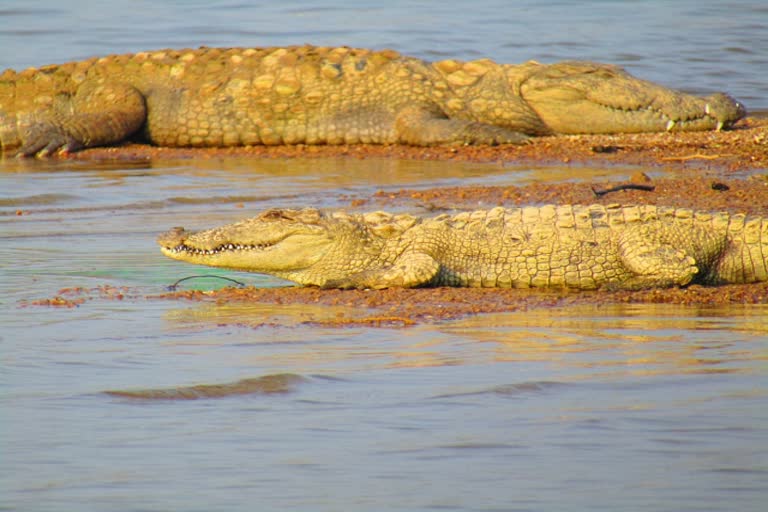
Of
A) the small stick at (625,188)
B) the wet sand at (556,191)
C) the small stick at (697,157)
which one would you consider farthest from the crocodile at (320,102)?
the small stick at (625,188)

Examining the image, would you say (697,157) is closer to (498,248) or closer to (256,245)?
(498,248)

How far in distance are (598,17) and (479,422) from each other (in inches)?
881

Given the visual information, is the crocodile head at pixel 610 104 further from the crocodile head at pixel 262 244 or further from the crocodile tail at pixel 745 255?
the crocodile head at pixel 262 244

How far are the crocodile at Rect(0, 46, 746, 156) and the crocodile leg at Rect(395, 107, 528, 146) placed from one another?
0.01 metres

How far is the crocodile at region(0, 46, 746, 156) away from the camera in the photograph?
503 inches

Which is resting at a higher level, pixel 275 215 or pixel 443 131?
pixel 275 215

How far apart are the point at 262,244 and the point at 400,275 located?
2.50 ft

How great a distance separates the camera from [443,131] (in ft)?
41.0

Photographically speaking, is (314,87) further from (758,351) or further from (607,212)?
(758,351)

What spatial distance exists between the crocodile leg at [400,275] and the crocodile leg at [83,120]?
7335 millimetres

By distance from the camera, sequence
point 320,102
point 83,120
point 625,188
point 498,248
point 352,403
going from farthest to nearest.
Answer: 1. point 83,120
2. point 320,102
3. point 625,188
4. point 498,248
5. point 352,403

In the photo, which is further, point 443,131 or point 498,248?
point 443,131

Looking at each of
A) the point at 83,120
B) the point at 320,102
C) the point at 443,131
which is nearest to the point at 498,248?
the point at 443,131

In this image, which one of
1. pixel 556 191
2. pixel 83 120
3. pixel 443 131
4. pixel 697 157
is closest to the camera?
pixel 556 191
